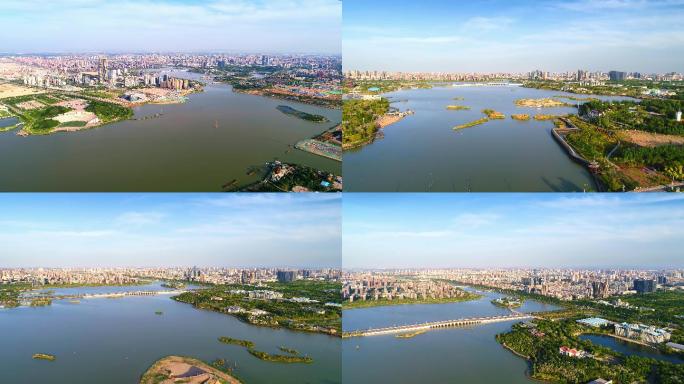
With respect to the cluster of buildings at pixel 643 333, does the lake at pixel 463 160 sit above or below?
above

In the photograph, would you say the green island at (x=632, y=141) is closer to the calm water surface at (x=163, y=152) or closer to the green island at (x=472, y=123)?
the green island at (x=472, y=123)

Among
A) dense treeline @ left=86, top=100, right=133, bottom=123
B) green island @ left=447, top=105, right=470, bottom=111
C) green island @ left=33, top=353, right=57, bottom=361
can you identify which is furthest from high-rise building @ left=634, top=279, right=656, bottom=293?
dense treeline @ left=86, top=100, right=133, bottom=123

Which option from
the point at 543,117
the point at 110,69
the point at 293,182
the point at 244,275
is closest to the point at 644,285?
the point at 543,117

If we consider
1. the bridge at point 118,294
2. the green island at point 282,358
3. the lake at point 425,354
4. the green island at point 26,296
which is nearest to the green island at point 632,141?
the lake at point 425,354

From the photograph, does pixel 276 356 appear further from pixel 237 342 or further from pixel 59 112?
pixel 59 112

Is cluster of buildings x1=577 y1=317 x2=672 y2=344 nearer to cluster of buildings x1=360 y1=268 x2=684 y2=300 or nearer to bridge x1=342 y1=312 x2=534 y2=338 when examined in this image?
bridge x1=342 y1=312 x2=534 y2=338

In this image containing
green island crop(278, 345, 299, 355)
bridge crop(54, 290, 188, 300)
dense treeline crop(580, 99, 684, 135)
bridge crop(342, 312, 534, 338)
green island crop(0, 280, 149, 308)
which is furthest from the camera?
bridge crop(54, 290, 188, 300)

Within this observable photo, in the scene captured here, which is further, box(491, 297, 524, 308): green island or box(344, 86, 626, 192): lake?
box(491, 297, 524, 308): green island
